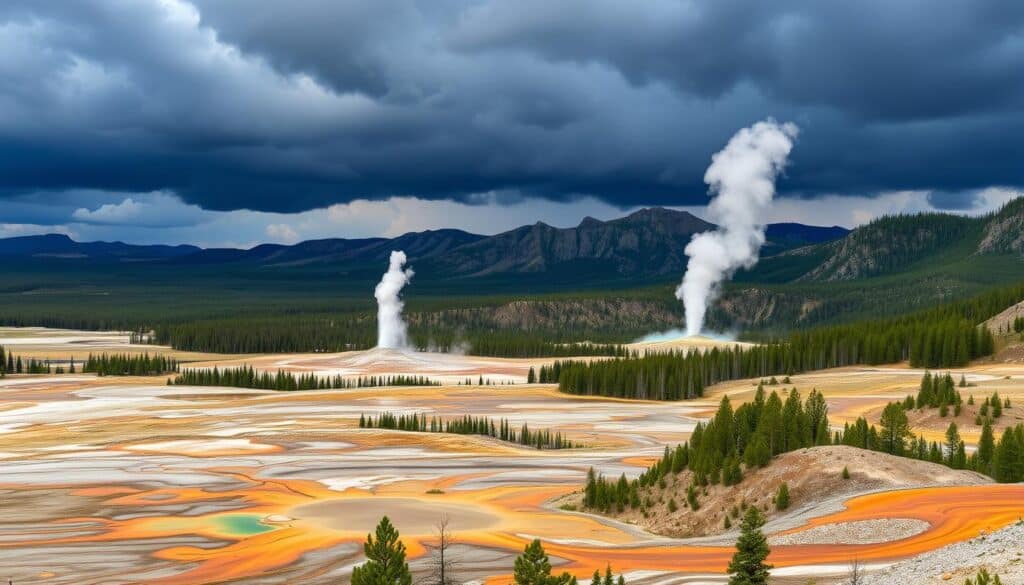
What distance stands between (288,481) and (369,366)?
12525 centimetres

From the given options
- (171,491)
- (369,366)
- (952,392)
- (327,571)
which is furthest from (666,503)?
(369,366)

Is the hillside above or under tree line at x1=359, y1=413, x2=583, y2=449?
above

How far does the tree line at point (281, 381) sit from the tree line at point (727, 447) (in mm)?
105634

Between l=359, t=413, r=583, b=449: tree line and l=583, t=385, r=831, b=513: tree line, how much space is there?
32.8 metres

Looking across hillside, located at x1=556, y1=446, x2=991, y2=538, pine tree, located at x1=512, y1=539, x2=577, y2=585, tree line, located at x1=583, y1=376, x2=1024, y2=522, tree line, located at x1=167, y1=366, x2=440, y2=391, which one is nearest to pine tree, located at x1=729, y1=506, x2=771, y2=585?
pine tree, located at x1=512, y1=539, x2=577, y2=585

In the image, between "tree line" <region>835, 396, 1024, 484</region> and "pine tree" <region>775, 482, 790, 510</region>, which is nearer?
"pine tree" <region>775, 482, 790, 510</region>

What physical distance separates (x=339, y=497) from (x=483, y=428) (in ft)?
127

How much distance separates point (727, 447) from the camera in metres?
54.5

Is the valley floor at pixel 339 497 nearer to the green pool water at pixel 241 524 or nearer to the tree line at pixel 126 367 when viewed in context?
the green pool water at pixel 241 524

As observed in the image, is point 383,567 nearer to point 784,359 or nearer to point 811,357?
point 784,359

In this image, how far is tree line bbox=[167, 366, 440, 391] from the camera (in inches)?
6235

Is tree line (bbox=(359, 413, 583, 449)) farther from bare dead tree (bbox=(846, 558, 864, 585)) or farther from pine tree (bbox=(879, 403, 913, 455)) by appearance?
bare dead tree (bbox=(846, 558, 864, 585))

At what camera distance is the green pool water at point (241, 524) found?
165 feet

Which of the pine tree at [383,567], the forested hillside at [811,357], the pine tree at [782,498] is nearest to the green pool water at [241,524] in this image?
the pine tree at [383,567]
